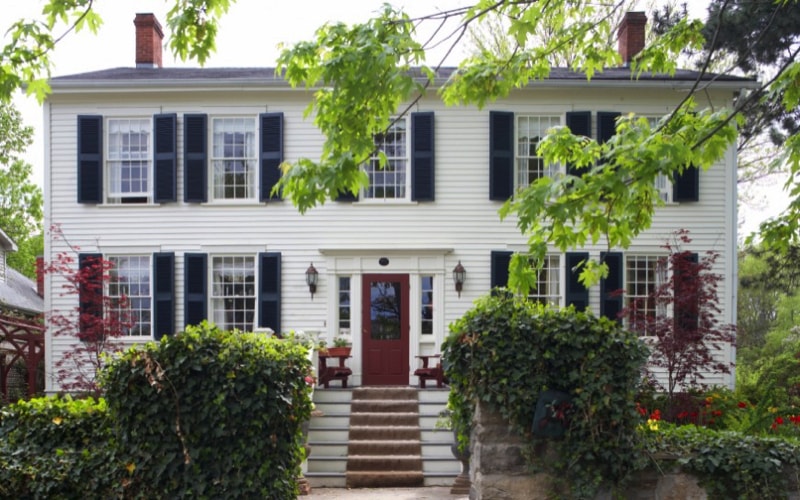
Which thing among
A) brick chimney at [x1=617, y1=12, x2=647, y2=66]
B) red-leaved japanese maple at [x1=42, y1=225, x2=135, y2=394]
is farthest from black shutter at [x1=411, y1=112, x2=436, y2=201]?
red-leaved japanese maple at [x1=42, y1=225, x2=135, y2=394]

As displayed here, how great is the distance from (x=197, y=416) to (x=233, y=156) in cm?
996

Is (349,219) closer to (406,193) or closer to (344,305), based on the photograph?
(406,193)

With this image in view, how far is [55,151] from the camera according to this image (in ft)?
54.7

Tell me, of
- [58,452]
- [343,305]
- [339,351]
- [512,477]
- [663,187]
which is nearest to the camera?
[512,477]

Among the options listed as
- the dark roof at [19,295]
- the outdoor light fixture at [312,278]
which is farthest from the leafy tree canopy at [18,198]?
the outdoor light fixture at [312,278]

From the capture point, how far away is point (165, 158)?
54.0ft

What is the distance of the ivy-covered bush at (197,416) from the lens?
7.32 meters

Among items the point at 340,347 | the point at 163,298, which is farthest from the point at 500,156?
the point at 163,298

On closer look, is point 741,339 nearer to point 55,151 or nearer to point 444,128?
A: point 444,128

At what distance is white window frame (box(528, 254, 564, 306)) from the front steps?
9.49 ft

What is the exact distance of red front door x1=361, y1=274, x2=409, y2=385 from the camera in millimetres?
16438

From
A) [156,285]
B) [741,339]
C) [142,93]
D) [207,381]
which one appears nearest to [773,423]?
[207,381]

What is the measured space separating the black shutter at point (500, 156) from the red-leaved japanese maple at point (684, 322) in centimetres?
307

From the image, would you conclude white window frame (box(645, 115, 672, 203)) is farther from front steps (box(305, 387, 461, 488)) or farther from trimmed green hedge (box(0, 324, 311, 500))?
trimmed green hedge (box(0, 324, 311, 500))
